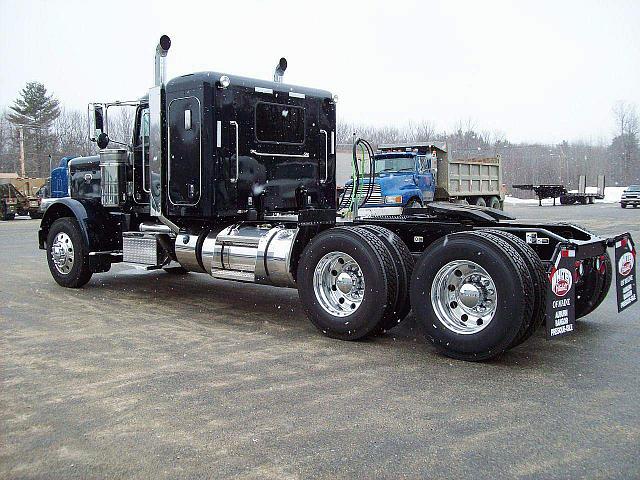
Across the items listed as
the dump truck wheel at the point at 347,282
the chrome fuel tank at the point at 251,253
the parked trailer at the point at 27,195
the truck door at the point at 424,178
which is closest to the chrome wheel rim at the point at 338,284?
the dump truck wheel at the point at 347,282

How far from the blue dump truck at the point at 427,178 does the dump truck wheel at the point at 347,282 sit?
12.4 meters

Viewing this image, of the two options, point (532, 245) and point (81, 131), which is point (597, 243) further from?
point (81, 131)

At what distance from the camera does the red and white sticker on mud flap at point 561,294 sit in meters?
5.56

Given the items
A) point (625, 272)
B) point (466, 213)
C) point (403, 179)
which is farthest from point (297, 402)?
point (403, 179)

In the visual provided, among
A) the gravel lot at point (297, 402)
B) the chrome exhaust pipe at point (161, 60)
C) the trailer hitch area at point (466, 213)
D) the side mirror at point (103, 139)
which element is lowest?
the gravel lot at point (297, 402)

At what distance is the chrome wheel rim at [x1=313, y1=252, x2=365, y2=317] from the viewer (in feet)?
21.9

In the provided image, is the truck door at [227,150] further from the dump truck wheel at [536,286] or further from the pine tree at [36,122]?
the pine tree at [36,122]

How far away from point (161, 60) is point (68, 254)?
3220mm

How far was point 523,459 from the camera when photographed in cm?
376

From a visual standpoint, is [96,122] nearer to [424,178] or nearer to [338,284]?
[338,284]

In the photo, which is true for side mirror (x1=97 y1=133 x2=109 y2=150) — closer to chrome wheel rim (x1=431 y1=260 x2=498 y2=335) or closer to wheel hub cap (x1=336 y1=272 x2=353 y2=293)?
wheel hub cap (x1=336 y1=272 x2=353 y2=293)

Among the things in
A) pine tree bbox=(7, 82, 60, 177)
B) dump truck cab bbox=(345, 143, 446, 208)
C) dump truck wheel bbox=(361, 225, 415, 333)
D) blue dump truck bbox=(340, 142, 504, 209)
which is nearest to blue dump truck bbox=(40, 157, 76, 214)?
dump truck wheel bbox=(361, 225, 415, 333)

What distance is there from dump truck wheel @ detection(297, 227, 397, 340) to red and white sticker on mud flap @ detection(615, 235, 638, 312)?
2135 millimetres

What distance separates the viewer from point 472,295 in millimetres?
5840
